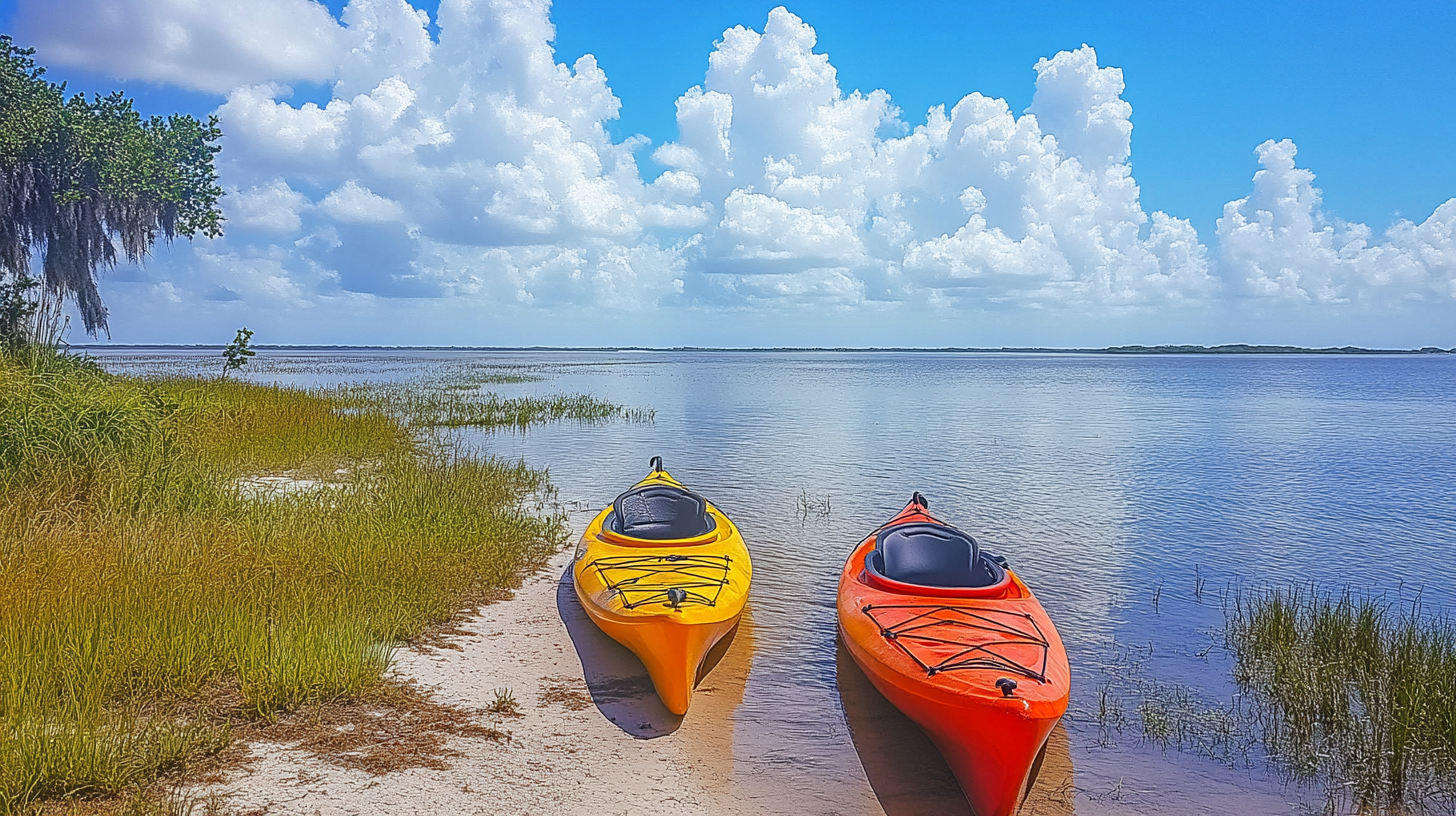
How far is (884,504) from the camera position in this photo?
661 inches

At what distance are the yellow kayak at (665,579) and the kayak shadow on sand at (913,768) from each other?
4.83ft

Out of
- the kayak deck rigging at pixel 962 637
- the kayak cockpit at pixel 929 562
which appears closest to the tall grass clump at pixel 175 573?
the kayak deck rigging at pixel 962 637

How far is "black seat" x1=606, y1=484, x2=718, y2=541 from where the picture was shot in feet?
33.7

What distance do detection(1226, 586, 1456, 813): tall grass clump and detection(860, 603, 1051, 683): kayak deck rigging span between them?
220cm

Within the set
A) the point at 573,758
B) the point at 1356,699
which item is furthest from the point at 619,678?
the point at 1356,699

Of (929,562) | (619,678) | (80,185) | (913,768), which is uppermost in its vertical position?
(80,185)

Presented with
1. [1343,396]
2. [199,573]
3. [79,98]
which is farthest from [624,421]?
[1343,396]

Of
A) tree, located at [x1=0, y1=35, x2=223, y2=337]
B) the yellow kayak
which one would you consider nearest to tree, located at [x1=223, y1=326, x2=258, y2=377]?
tree, located at [x1=0, y1=35, x2=223, y2=337]

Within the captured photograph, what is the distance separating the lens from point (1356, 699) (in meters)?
7.70

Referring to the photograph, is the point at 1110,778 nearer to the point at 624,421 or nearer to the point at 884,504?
Answer: the point at 884,504

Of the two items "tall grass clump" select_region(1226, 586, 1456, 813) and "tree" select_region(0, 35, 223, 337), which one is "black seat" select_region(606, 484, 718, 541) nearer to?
"tall grass clump" select_region(1226, 586, 1456, 813)

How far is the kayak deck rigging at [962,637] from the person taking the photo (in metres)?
6.40

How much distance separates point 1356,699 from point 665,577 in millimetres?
6391

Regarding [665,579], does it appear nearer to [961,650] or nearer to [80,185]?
[961,650]
